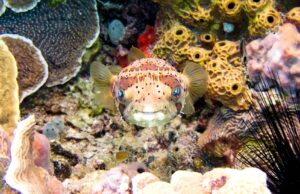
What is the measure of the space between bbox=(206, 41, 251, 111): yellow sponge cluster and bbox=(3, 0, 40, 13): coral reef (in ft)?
8.55

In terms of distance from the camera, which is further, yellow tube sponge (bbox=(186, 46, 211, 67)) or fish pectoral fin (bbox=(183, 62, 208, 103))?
yellow tube sponge (bbox=(186, 46, 211, 67))

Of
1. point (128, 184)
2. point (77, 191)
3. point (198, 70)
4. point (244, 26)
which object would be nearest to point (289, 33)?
point (244, 26)

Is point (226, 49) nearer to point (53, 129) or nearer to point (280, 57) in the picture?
point (280, 57)

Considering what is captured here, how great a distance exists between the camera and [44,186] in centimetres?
314

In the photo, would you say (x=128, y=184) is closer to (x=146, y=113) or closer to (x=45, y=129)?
(x=146, y=113)

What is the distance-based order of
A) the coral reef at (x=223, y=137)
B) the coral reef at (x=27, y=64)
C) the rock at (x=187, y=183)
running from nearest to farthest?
the rock at (x=187, y=183) → the coral reef at (x=223, y=137) → the coral reef at (x=27, y=64)

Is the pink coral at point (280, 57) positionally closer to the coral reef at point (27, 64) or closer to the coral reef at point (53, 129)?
the coral reef at point (53, 129)

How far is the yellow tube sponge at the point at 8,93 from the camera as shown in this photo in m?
3.91

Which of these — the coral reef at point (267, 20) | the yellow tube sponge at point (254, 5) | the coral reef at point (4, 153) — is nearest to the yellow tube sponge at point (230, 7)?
the yellow tube sponge at point (254, 5)

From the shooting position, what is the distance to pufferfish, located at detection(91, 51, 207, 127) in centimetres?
321

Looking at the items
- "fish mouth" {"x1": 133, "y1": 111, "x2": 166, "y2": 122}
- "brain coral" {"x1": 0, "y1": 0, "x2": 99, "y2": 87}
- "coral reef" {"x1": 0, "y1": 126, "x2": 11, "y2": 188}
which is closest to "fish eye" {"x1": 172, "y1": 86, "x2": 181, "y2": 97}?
"fish mouth" {"x1": 133, "y1": 111, "x2": 166, "y2": 122}

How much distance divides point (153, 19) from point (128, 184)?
310 cm

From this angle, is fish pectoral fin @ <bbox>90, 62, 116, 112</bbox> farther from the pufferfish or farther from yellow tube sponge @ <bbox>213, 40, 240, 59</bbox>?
yellow tube sponge @ <bbox>213, 40, 240, 59</bbox>

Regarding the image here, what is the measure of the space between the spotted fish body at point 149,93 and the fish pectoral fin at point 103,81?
0.75ft
